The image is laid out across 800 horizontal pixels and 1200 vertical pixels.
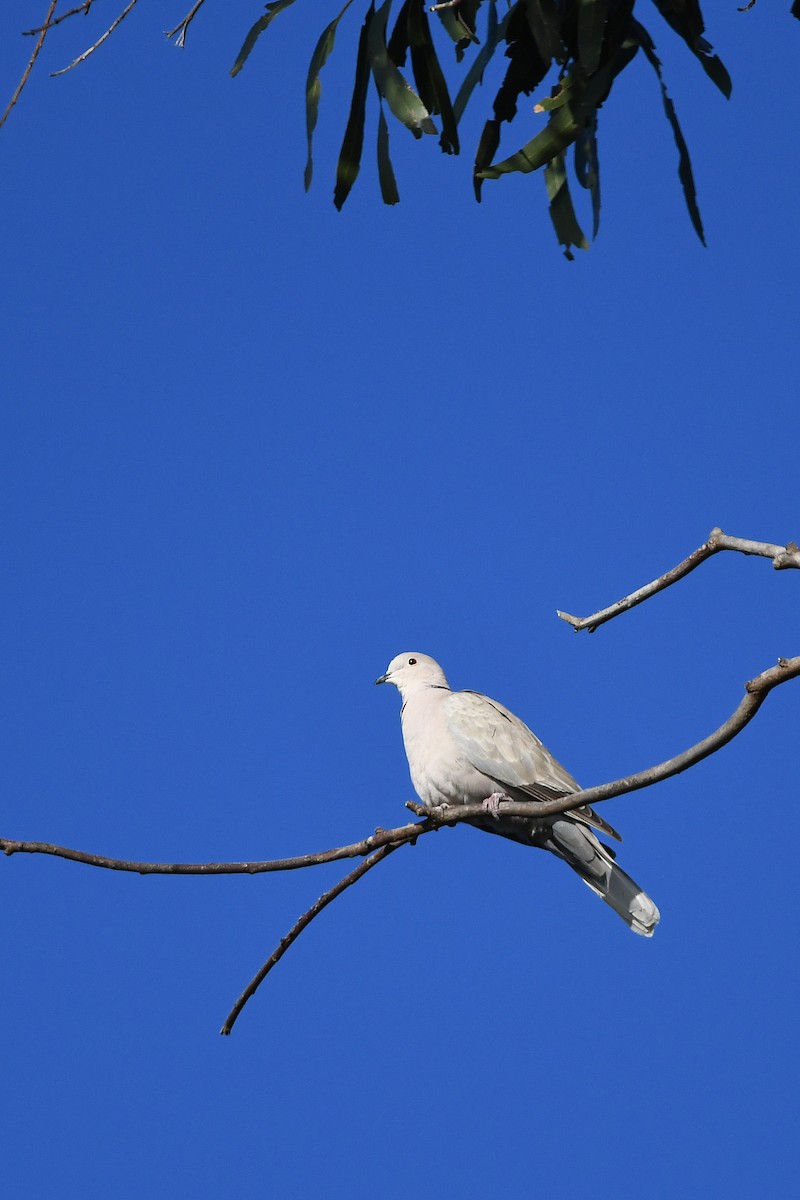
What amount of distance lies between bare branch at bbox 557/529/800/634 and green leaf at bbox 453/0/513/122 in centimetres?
163

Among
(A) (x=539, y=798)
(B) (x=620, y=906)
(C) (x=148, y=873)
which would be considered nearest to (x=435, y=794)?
(A) (x=539, y=798)

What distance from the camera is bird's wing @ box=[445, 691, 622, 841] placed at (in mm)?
4746

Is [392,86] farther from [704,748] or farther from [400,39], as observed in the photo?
[704,748]

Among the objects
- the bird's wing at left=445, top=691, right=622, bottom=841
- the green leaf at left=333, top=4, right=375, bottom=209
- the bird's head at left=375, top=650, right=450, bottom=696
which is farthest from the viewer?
the bird's head at left=375, top=650, right=450, bottom=696

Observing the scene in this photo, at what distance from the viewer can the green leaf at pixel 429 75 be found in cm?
375

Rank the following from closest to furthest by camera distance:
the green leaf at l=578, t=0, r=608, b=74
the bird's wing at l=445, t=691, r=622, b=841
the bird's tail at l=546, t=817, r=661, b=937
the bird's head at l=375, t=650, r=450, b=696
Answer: the green leaf at l=578, t=0, r=608, b=74
the bird's tail at l=546, t=817, r=661, b=937
the bird's wing at l=445, t=691, r=622, b=841
the bird's head at l=375, t=650, r=450, b=696

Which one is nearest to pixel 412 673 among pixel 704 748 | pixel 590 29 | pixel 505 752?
pixel 505 752

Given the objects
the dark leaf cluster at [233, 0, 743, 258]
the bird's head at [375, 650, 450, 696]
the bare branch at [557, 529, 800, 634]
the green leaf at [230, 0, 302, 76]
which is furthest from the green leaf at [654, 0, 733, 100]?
the bird's head at [375, 650, 450, 696]

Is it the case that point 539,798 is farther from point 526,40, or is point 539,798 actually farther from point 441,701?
point 526,40

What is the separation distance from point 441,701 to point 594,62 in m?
2.49

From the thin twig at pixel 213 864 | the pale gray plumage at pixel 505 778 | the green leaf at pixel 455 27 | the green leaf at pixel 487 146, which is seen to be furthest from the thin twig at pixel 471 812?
the green leaf at pixel 455 27

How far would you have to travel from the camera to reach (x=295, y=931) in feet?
9.77

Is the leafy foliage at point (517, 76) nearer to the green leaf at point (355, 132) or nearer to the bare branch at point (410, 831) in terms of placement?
the green leaf at point (355, 132)

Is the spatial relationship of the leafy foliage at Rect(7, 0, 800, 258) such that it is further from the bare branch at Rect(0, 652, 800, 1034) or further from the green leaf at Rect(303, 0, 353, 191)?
the bare branch at Rect(0, 652, 800, 1034)
